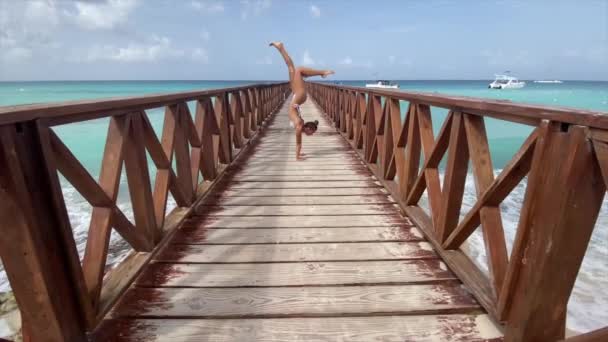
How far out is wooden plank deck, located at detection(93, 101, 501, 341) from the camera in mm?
1781

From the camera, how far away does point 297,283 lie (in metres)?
2.17

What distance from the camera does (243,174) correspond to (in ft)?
15.5

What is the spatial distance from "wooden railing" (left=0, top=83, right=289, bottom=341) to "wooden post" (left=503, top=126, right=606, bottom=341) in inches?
71.1

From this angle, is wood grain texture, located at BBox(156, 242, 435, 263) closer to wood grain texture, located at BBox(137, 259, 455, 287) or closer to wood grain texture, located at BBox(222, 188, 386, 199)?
wood grain texture, located at BBox(137, 259, 455, 287)

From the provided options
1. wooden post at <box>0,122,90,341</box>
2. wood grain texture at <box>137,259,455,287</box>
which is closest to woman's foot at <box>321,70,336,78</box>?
wood grain texture at <box>137,259,455,287</box>

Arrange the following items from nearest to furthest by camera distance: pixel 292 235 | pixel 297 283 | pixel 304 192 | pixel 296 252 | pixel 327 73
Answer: pixel 297 283
pixel 296 252
pixel 292 235
pixel 304 192
pixel 327 73

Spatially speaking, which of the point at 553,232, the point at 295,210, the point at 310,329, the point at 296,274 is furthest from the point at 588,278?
the point at 310,329

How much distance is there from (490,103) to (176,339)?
1.79 meters

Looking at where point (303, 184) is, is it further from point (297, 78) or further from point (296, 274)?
point (296, 274)

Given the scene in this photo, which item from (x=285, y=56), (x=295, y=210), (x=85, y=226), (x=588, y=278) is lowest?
(x=588, y=278)

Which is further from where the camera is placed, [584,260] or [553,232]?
[584,260]

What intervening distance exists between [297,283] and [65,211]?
4.09 feet

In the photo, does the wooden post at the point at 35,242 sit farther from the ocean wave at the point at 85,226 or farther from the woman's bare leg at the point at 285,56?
the woman's bare leg at the point at 285,56

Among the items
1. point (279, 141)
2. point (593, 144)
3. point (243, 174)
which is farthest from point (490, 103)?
point (279, 141)
